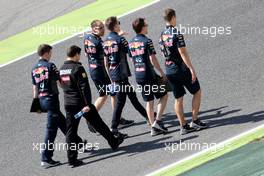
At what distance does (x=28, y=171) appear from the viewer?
12.1m

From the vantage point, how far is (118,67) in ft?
40.9

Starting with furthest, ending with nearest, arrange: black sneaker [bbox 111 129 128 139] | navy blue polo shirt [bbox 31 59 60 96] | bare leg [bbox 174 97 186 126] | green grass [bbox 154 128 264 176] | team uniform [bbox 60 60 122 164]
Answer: black sneaker [bbox 111 129 128 139] < bare leg [bbox 174 97 186 126] < navy blue polo shirt [bbox 31 59 60 96] < team uniform [bbox 60 60 122 164] < green grass [bbox 154 128 264 176]

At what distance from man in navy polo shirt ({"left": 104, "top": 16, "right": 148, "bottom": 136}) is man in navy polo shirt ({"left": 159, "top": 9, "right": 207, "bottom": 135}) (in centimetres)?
83

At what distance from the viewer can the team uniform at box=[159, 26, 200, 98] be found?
38.5 feet

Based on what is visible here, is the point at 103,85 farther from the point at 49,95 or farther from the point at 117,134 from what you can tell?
the point at 49,95

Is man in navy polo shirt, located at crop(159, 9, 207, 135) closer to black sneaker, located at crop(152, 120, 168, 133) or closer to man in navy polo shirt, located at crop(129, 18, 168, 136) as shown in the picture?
man in navy polo shirt, located at crop(129, 18, 168, 136)

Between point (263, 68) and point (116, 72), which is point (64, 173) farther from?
point (263, 68)

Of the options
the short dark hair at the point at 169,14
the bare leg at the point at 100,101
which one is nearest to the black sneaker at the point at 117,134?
the bare leg at the point at 100,101

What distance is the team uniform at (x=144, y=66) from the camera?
11953 mm

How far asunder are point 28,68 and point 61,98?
2433mm

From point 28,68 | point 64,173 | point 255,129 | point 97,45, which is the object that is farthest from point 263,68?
point 28,68

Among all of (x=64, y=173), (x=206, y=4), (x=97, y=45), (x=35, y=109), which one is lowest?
(x=64, y=173)

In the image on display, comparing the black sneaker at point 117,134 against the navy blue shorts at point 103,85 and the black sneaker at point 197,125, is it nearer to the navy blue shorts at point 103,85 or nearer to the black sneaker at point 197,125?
the navy blue shorts at point 103,85

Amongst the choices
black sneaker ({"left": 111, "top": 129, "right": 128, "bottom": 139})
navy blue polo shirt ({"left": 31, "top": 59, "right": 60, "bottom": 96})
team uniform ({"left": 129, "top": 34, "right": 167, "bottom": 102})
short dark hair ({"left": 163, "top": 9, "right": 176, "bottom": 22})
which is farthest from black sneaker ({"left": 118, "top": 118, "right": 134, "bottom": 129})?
short dark hair ({"left": 163, "top": 9, "right": 176, "bottom": 22})
